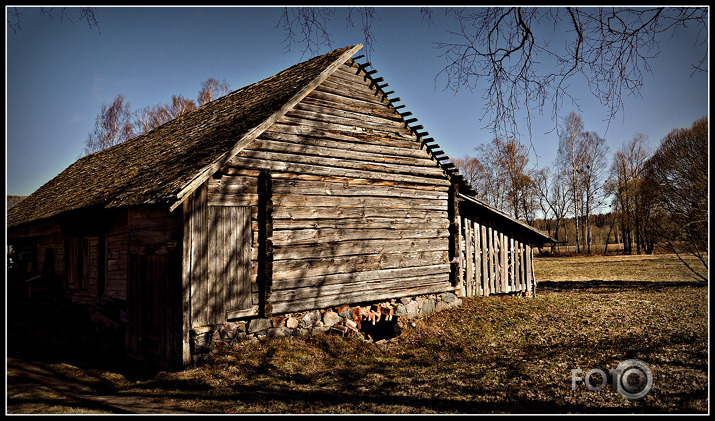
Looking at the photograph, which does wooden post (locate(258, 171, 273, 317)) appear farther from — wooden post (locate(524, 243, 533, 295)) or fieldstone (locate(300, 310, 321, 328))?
wooden post (locate(524, 243, 533, 295))

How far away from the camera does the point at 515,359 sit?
7.96 metres

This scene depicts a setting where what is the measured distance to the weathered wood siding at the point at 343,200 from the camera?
8.96 metres

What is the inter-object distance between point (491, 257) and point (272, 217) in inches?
343

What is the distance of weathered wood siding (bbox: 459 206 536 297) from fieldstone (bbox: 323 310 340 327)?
17.8 ft

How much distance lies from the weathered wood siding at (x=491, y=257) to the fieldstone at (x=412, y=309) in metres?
2.85

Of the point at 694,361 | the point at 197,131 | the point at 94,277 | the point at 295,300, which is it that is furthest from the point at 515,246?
the point at 94,277

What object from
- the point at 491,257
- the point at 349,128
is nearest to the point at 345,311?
the point at 349,128

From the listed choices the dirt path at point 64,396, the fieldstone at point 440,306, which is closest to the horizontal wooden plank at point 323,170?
the fieldstone at point 440,306

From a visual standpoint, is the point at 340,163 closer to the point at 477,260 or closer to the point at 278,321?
the point at 278,321

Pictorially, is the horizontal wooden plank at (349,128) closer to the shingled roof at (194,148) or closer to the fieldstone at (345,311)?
the shingled roof at (194,148)

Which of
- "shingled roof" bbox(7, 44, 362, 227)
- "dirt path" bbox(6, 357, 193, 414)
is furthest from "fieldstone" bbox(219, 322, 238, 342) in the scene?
"shingled roof" bbox(7, 44, 362, 227)

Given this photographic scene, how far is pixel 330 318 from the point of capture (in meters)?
9.80

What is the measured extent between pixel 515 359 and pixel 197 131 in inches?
385

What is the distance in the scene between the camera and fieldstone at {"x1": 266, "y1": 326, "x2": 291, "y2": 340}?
346 inches
